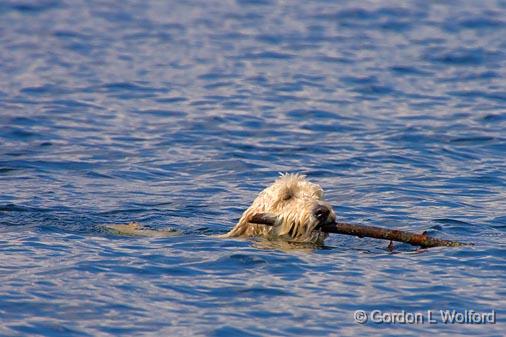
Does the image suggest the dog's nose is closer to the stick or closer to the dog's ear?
the stick

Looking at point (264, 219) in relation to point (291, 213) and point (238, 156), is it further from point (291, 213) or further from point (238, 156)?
point (238, 156)

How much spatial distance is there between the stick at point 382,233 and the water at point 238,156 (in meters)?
0.13

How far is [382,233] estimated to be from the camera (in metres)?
11.8

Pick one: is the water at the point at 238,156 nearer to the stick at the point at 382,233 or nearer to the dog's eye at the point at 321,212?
the stick at the point at 382,233

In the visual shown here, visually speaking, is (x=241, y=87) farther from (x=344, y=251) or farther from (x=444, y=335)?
(x=444, y=335)

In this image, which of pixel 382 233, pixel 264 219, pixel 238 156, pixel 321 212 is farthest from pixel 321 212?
pixel 238 156

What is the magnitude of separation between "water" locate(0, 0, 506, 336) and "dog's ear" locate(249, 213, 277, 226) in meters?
0.27

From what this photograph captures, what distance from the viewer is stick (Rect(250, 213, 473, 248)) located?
11797 mm

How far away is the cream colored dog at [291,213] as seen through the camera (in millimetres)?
12266

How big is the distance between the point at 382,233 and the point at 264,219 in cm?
134

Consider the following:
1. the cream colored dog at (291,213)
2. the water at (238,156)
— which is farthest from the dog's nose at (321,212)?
the water at (238,156)

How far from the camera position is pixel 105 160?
1759cm

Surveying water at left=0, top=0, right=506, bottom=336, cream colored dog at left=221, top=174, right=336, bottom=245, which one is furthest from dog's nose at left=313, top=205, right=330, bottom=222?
water at left=0, top=0, right=506, bottom=336

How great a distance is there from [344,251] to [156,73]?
42.9 ft
